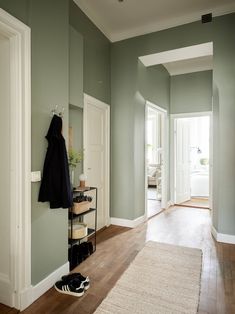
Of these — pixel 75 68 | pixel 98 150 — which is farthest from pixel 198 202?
pixel 75 68

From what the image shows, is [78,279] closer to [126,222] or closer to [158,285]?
[158,285]

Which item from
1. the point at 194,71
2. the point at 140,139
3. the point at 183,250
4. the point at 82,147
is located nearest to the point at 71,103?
the point at 82,147

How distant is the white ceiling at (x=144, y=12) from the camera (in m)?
3.26

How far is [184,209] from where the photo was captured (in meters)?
5.32

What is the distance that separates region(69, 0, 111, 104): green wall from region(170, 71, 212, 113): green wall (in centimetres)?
219

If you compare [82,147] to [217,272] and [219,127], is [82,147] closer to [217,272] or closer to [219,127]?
[219,127]

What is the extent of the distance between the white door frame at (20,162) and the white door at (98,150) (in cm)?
149

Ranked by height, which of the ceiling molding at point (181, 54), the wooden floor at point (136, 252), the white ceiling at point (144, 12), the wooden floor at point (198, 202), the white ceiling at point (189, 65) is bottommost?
the wooden floor at point (136, 252)

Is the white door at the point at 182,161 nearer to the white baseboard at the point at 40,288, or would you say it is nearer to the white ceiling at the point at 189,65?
the white ceiling at the point at 189,65

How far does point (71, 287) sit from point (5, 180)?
1.18 metres

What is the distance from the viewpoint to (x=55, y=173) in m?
2.10

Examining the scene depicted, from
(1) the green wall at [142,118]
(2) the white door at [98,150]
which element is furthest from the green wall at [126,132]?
(2) the white door at [98,150]

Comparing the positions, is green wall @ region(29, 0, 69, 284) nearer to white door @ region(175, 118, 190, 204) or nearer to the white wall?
the white wall

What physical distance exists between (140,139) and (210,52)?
6.22 feet
